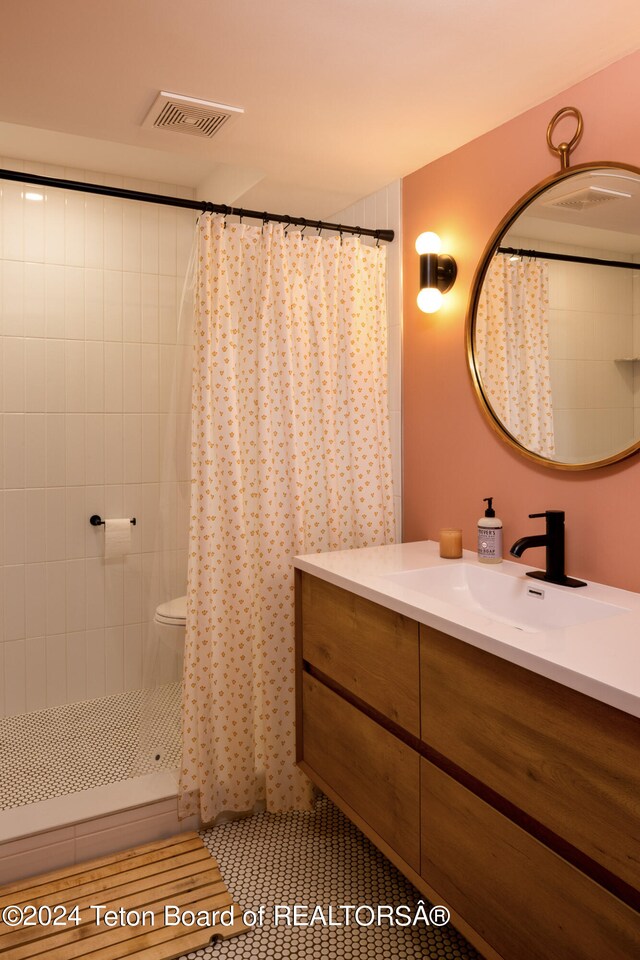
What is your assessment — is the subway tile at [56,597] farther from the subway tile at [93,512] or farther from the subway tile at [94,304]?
the subway tile at [94,304]

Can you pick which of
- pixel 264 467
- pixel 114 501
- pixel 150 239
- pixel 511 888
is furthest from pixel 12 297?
pixel 511 888

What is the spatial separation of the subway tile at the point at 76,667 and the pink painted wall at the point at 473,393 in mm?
1751

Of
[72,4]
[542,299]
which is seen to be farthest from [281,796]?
[72,4]

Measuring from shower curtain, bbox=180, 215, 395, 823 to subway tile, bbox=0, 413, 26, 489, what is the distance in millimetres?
1315

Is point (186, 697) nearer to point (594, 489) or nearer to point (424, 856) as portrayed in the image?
point (424, 856)

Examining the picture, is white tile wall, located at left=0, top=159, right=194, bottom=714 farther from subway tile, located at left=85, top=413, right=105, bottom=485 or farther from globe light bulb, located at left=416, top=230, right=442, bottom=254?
globe light bulb, located at left=416, top=230, right=442, bottom=254

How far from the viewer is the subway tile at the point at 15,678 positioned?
10.2ft

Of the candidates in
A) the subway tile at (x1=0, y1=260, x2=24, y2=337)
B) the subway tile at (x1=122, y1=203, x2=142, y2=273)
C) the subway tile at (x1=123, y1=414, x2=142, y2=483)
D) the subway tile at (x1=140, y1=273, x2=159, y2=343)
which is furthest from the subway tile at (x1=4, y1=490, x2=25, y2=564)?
the subway tile at (x1=122, y1=203, x2=142, y2=273)

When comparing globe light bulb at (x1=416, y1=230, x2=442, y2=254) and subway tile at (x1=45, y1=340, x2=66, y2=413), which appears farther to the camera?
subway tile at (x1=45, y1=340, x2=66, y2=413)

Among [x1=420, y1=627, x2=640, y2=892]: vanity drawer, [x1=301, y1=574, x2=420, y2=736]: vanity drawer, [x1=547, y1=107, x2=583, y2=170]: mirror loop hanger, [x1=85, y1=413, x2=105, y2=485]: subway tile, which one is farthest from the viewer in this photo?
[x1=85, y1=413, x2=105, y2=485]: subway tile

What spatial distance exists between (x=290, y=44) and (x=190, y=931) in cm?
234

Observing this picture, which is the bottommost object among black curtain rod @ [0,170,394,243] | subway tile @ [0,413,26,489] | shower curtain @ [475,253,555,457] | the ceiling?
subway tile @ [0,413,26,489]

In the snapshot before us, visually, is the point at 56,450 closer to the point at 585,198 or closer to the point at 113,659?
the point at 113,659

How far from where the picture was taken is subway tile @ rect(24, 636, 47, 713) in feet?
10.4
